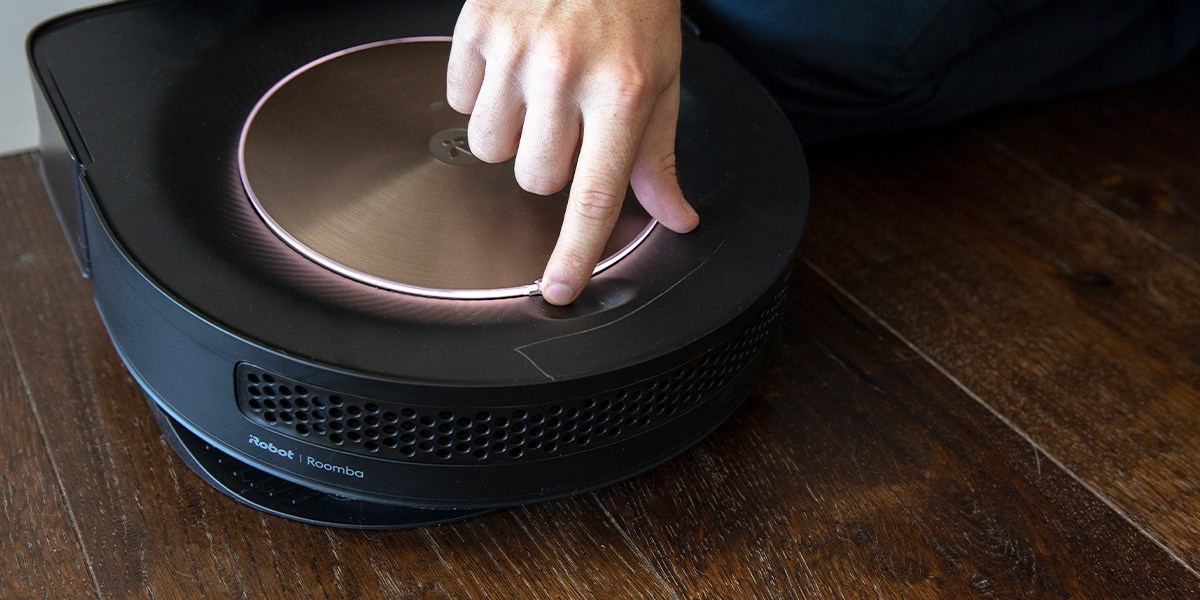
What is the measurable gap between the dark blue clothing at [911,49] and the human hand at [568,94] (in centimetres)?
32

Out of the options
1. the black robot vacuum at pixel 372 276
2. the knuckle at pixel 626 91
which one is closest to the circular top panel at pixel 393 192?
the black robot vacuum at pixel 372 276

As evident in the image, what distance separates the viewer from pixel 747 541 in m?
0.71

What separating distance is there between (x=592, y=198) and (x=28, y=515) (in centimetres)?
42

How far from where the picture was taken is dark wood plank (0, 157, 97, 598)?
2.14 ft

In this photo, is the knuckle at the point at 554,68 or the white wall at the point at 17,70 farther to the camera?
the white wall at the point at 17,70

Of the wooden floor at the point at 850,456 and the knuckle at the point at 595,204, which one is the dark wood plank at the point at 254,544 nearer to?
the wooden floor at the point at 850,456

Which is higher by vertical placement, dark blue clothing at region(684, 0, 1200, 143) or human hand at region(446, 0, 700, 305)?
human hand at region(446, 0, 700, 305)

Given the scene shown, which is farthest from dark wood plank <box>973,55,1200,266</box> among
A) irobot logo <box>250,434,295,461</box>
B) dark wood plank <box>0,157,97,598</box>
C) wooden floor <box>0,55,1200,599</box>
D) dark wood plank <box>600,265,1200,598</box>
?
dark wood plank <box>0,157,97,598</box>

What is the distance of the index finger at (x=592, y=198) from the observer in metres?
0.64

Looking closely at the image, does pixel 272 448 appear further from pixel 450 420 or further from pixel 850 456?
pixel 850 456

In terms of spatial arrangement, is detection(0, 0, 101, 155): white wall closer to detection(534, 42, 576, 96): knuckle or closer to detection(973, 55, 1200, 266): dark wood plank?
detection(534, 42, 576, 96): knuckle

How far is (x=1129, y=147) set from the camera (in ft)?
3.72

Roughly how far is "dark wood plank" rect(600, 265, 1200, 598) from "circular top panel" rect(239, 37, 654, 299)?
0.18 meters

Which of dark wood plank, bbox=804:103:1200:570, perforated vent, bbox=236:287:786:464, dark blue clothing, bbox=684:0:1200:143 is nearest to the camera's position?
perforated vent, bbox=236:287:786:464
